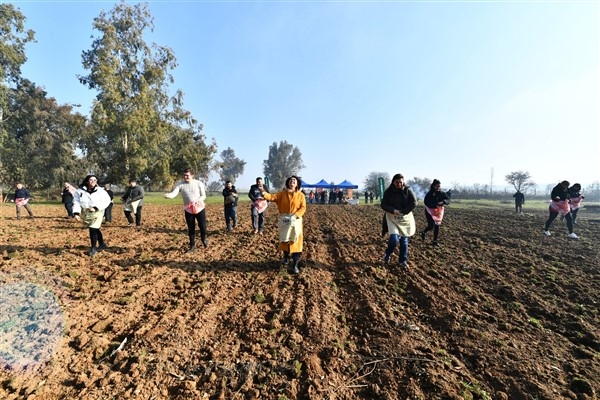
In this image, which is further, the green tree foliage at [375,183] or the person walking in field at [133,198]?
the green tree foliage at [375,183]

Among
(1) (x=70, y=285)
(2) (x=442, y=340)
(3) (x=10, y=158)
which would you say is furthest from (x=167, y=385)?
(3) (x=10, y=158)

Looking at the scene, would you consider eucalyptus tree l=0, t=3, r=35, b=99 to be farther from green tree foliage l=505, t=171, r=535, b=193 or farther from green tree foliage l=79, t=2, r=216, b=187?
green tree foliage l=505, t=171, r=535, b=193

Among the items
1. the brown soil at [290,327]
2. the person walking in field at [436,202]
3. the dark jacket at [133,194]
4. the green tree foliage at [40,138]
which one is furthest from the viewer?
the green tree foliage at [40,138]

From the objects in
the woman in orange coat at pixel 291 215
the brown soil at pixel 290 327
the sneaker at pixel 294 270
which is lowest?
the brown soil at pixel 290 327

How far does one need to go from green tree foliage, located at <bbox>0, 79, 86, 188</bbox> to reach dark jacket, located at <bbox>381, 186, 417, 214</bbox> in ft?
116

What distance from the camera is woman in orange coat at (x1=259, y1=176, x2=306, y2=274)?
5820mm

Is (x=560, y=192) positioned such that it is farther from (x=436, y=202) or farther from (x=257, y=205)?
(x=257, y=205)

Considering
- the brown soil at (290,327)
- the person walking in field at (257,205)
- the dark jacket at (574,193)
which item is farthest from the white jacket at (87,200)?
the dark jacket at (574,193)

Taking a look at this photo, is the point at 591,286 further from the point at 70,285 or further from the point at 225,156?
the point at 225,156

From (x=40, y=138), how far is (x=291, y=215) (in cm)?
4000

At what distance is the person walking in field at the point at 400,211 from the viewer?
6328mm

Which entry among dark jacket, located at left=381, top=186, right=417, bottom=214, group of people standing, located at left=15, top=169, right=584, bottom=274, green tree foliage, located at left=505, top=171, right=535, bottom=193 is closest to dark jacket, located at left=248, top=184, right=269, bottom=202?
group of people standing, located at left=15, top=169, right=584, bottom=274

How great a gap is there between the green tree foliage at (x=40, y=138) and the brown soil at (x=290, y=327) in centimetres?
3350

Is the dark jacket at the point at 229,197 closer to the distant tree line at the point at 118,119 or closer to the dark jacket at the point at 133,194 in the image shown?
the dark jacket at the point at 133,194
